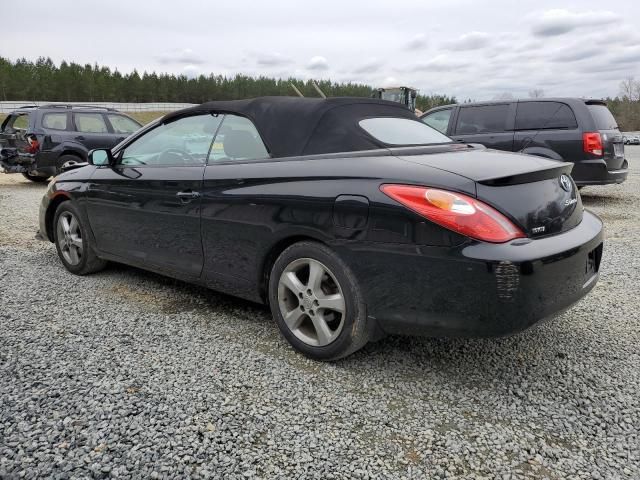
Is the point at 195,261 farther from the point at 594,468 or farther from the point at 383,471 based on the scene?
the point at 594,468

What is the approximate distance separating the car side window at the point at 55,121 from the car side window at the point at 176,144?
800 cm

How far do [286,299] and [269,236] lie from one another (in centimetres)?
38

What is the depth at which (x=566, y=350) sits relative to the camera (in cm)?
304

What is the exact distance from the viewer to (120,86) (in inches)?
3381

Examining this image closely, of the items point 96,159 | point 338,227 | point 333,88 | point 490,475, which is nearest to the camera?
point 490,475

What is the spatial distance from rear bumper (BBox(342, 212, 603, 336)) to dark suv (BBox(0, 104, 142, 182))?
33.1 ft

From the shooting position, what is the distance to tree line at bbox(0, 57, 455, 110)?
74.6 m

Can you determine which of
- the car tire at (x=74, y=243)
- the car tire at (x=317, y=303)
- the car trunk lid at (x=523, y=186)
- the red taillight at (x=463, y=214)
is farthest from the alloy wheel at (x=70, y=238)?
the red taillight at (x=463, y=214)

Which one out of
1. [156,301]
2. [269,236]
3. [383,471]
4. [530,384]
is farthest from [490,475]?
[156,301]

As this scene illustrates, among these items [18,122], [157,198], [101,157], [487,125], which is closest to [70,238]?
[101,157]

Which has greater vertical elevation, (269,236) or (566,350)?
(269,236)

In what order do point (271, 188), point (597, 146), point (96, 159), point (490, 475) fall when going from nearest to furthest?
point (490, 475) < point (271, 188) < point (96, 159) < point (597, 146)

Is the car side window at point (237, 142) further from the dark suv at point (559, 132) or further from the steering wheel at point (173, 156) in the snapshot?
the dark suv at point (559, 132)

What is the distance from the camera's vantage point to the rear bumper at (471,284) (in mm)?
2256
